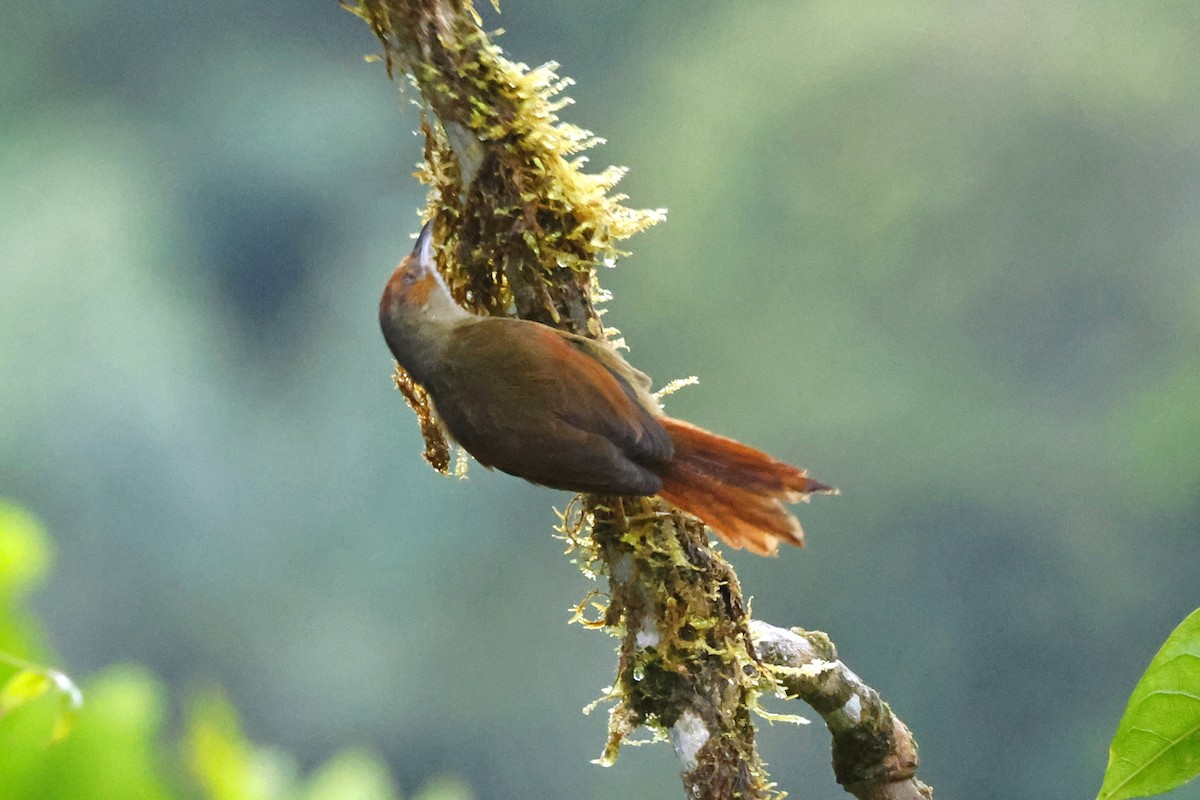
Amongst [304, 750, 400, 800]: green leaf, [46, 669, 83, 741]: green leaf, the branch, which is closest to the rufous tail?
the branch

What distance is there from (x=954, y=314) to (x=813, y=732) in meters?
1.10

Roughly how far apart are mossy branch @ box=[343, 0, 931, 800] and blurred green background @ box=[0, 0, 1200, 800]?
1471 millimetres

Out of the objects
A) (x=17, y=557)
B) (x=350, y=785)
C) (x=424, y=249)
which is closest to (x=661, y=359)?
(x=350, y=785)

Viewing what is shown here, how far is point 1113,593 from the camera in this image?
9.78ft

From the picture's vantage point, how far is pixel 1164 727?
0.94m

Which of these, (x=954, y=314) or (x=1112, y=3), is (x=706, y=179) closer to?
(x=954, y=314)

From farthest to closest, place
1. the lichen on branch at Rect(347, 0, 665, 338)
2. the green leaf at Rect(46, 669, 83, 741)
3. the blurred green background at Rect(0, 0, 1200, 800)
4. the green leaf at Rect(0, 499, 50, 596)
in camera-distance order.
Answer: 1. the blurred green background at Rect(0, 0, 1200, 800)
2. the lichen on branch at Rect(347, 0, 665, 338)
3. the green leaf at Rect(0, 499, 50, 596)
4. the green leaf at Rect(46, 669, 83, 741)

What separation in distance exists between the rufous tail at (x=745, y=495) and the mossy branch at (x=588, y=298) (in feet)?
0.16

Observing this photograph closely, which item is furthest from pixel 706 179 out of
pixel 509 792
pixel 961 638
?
pixel 509 792

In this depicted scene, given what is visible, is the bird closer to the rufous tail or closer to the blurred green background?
the rufous tail

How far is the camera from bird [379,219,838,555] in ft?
4.37

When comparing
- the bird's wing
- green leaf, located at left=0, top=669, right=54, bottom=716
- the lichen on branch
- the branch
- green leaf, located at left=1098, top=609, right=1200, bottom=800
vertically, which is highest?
the lichen on branch

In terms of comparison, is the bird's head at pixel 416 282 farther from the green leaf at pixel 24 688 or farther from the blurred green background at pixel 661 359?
the blurred green background at pixel 661 359

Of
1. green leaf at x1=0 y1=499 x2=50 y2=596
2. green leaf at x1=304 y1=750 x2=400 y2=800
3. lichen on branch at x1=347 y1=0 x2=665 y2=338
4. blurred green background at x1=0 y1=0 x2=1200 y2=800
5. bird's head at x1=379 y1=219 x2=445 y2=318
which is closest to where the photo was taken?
green leaf at x1=0 y1=499 x2=50 y2=596
